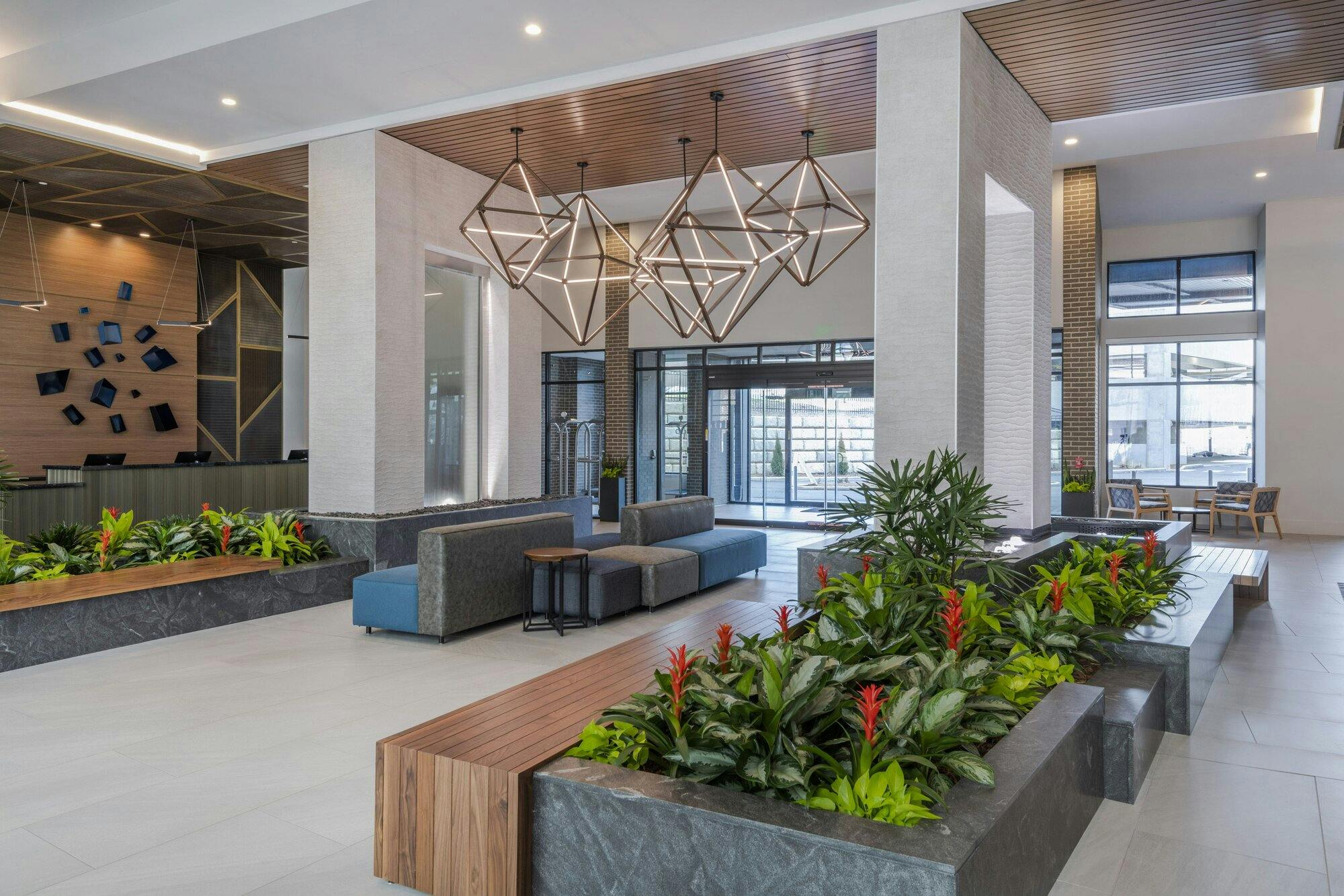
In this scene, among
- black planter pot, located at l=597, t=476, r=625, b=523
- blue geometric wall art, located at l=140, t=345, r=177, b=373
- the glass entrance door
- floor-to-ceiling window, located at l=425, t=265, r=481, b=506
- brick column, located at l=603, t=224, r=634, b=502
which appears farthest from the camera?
brick column, located at l=603, t=224, r=634, b=502

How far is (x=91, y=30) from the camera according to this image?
6684 millimetres

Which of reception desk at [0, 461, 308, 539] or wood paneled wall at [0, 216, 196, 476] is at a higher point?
wood paneled wall at [0, 216, 196, 476]

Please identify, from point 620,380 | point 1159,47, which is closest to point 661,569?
point 1159,47

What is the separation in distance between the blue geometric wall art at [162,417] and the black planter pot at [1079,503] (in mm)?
12493

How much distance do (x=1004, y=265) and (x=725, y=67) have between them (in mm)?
2707

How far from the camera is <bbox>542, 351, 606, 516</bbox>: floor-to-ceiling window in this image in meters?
14.6

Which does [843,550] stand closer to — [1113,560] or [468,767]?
[1113,560]

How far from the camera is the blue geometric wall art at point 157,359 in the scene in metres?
12.2

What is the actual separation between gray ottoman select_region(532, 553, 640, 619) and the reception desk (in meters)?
5.08

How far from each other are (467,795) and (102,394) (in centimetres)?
1177

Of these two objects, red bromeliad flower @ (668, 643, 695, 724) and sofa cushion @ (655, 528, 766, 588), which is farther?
sofa cushion @ (655, 528, 766, 588)

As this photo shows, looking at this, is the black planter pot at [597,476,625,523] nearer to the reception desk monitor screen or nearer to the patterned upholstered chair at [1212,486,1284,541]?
the reception desk monitor screen

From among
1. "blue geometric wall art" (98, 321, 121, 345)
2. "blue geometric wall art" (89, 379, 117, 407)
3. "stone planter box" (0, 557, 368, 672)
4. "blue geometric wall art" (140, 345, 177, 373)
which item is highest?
"blue geometric wall art" (98, 321, 121, 345)

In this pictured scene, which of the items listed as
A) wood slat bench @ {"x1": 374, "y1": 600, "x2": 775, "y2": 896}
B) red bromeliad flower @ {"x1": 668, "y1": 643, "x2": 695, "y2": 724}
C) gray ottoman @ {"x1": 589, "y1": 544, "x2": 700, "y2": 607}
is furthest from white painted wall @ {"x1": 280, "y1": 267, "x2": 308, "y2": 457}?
red bromeliad flower @ {"x1": 668, "y1": 643, "x2": 695, "y2": 724}
